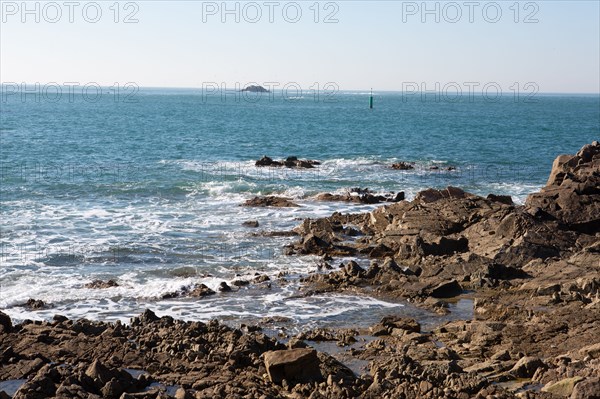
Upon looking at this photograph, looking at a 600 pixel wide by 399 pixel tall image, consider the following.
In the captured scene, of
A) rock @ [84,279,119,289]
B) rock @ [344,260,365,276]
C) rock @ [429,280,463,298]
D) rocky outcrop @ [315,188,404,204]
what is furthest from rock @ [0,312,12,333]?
rocky outcrop @ [315,188,404,204]

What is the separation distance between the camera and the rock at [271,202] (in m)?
34.2

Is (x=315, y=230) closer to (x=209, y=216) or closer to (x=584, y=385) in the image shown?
(x=209, y=216)

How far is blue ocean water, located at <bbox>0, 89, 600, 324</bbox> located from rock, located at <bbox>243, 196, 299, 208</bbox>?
0.74 metres

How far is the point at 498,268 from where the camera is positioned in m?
21.3

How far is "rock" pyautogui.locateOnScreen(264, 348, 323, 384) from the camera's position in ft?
44.6

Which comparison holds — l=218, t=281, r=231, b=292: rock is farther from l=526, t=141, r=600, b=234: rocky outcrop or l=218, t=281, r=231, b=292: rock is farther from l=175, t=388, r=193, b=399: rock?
l=526, t=141, r=600, b=234: rocky outcrop

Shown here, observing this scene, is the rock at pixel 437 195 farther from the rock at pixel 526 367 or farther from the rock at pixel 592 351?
the rock at pixel 526 367

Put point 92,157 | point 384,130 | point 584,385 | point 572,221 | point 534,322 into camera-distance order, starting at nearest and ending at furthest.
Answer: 1. point 584,385
2. point 534,322
3. point 572,221
4. point 92,157
5. point 384,130

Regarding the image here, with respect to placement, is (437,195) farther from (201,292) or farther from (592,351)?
(592,351)

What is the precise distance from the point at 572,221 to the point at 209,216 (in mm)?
14646

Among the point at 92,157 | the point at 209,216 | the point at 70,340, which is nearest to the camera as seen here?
the point at 70,340

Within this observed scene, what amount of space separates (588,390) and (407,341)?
4964 mm

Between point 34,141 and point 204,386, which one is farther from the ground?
point 34,141

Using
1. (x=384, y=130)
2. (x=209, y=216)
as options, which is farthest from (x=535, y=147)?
(x=209, y=216)
